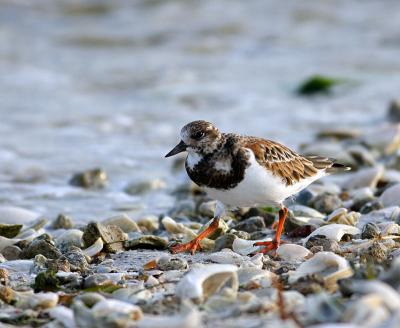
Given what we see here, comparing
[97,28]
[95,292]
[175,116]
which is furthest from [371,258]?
[97,28]

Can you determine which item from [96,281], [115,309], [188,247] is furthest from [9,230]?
[115,309]

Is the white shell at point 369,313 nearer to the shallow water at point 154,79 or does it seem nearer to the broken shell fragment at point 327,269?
the broken shell fragment at point 327,269

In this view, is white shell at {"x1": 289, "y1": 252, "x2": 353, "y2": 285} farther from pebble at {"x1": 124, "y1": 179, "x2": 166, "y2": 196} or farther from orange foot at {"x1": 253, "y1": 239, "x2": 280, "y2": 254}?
pebble at {"x1": 124, "y1": 179, "x2": 166, "y2": 196}

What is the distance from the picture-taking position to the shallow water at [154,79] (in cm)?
650

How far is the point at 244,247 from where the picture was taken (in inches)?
148

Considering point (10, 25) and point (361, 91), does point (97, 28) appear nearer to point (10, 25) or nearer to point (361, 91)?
point (10, 25)

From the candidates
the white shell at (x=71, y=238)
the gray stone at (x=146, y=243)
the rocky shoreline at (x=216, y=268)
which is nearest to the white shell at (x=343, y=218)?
the rocky shoreline at (x=216, y=268)

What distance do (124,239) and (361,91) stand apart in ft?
18.5

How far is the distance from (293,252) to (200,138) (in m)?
0.67

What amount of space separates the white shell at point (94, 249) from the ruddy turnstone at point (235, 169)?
35cm

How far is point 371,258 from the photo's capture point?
3.31 meters

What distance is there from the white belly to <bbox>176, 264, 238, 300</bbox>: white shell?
74 centimetres

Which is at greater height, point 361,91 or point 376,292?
point 361,91

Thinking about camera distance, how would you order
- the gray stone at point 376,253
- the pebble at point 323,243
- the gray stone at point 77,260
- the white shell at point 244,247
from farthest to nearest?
the white shell at point 244,247
the pebble at point 323,243
the gray stone at point 77,260
the gray stone at point 376,253
